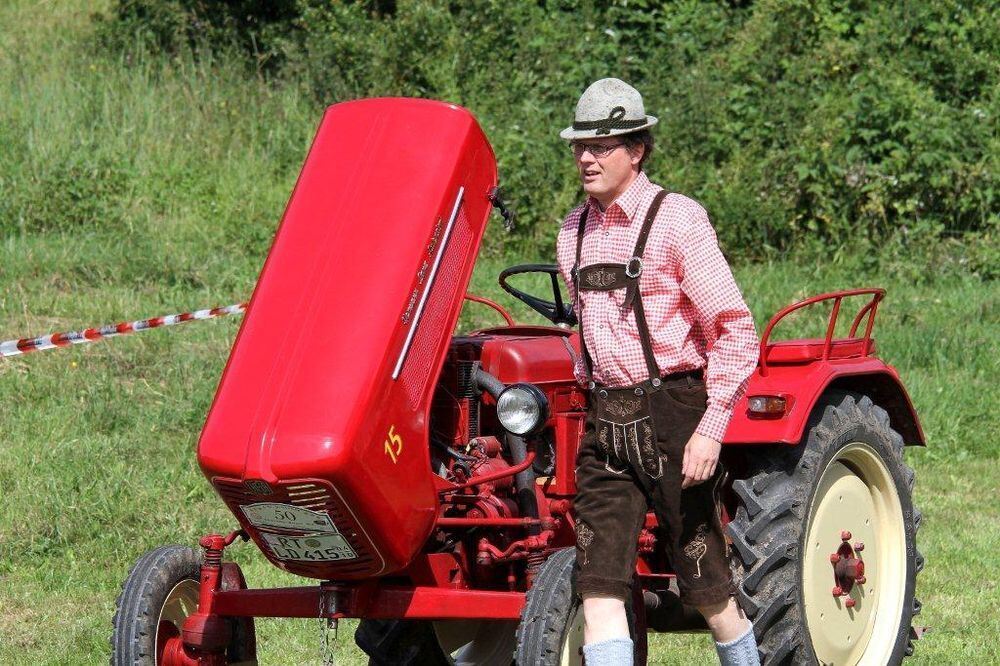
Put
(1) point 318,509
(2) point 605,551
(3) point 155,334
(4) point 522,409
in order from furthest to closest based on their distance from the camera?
(3) point 155,334
(4) point 522,409
(2) point 605,551
(1) point 318,509

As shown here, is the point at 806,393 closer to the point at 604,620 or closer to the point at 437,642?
the point at 604,620

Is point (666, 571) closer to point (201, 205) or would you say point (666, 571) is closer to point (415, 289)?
point (415, 289)

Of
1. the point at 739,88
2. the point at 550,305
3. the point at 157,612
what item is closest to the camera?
the point at 157,612

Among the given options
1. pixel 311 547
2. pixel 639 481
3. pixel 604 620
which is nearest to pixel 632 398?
pixel 639 481

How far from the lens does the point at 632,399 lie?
14.2 ft

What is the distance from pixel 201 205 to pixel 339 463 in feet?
27.2

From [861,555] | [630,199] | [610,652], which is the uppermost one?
[630,199]

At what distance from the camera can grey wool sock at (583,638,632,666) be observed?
4.24m

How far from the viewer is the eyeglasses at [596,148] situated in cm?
443

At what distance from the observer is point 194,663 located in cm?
475

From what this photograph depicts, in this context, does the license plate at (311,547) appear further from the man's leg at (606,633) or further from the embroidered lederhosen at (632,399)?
the embroidered lederhosen at (632,399)

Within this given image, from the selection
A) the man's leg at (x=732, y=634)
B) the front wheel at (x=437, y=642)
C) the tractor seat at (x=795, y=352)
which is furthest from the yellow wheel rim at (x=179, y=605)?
the tractor seat at (x=795, y=352)

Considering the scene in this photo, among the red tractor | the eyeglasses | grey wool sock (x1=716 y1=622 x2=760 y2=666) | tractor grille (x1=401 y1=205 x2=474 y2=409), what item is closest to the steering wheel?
the red tractor

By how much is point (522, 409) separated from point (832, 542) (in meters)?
1.20
